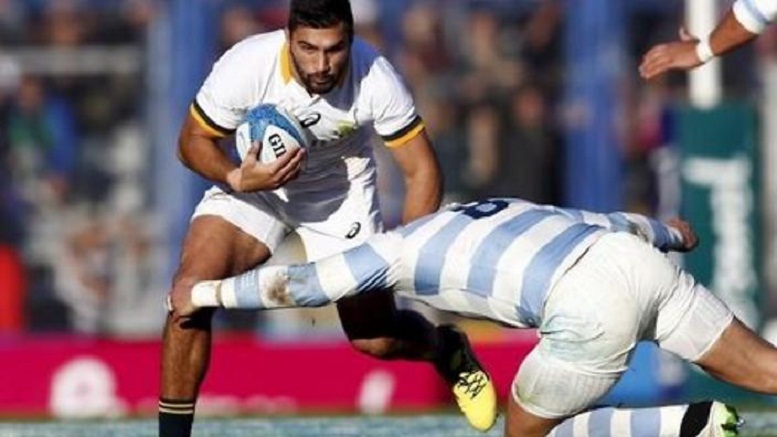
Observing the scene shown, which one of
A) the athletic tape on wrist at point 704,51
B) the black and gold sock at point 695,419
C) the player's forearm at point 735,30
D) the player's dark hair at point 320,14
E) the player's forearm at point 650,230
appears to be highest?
the player's dark hair at point 320,14

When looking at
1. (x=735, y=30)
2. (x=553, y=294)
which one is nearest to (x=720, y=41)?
(x=735, y=30)

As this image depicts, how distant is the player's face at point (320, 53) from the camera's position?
8977 mm

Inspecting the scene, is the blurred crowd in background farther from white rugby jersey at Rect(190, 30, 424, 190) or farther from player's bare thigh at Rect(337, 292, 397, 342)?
white rugby jersey at Rect(190, 30, 424, 190)

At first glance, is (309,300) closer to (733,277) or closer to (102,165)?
(733,277)

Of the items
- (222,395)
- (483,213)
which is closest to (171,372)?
(483,213)

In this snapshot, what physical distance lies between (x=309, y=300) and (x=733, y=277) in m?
7.01

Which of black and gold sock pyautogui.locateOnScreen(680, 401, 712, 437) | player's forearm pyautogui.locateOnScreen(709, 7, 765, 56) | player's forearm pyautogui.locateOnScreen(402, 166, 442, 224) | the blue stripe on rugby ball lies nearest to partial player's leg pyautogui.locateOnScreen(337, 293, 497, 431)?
player's forearm pyautogui.locateOnScreen(402, 166, 442, 224)

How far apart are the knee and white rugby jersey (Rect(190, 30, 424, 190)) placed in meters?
0.86

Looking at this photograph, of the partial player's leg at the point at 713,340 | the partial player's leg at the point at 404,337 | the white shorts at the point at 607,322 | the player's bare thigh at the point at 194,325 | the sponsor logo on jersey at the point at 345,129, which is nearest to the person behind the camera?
the white shorts at the point at 607,322

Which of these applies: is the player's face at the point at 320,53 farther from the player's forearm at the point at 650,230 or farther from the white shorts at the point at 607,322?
the white shorts at the point at 607,322

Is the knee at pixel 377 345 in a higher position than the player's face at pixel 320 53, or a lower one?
lower

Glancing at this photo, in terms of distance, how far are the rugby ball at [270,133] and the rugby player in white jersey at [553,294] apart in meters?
0.67

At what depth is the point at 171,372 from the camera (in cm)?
933

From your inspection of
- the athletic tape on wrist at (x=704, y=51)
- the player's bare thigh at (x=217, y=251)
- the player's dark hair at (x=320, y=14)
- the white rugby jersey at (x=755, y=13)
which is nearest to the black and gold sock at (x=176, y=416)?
the player's bare thigh at (x=217, y=251)
